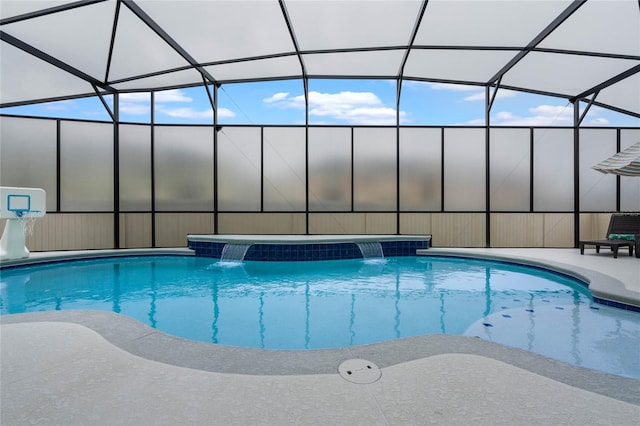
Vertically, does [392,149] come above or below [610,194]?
above

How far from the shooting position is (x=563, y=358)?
2.79 m

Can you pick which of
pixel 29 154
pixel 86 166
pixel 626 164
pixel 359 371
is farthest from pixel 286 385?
pixel 29 154

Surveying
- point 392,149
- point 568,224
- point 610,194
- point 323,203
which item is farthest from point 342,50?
point 610,194

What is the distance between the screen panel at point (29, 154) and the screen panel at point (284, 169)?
4.93 meters

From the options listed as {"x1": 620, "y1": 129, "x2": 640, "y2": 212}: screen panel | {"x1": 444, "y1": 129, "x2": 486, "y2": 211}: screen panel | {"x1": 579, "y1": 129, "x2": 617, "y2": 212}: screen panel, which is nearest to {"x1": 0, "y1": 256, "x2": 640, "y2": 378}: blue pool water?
{"x1": 444, "y1": 129, "x2": 486, "y2": 211}: screen panel

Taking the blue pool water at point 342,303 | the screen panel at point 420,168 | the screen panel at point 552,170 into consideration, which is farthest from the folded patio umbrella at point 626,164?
the screen panel at point 420,168

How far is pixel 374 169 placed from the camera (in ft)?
29.6

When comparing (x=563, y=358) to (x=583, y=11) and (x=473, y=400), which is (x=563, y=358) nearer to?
(x=473, y=400)

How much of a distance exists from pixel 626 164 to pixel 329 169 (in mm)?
6010

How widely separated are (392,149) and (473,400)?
Result: 7846 millimetres

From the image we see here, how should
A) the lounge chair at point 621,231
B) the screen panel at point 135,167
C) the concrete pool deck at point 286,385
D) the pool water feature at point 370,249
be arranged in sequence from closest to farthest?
the concrete pool deck at point 286,385
the lounge chair at point 621,231
the pool water feature at point 370,249
the screen panel at point 135,167

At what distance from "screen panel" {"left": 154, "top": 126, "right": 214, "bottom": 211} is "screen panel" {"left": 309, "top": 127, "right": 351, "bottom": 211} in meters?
2.65

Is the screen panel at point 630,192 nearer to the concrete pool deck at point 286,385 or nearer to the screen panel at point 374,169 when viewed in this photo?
the screen panel at point 374,169

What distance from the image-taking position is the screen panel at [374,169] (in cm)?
897
